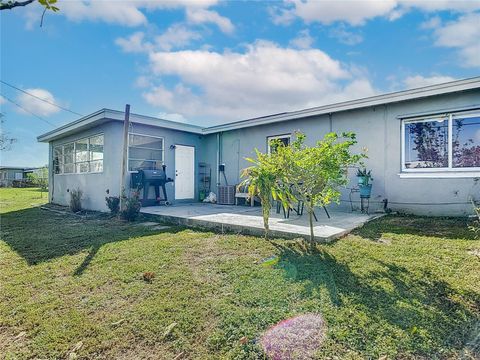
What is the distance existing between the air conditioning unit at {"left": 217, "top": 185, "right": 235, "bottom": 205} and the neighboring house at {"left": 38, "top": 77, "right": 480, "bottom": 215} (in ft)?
1.72

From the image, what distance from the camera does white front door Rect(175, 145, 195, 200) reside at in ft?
33.0

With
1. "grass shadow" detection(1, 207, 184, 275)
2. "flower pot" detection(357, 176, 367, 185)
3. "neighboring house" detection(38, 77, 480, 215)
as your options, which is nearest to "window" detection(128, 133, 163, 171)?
"neighboring house" detection(38, 77, 480, 215)

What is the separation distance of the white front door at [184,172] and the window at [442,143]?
6958 millimetres

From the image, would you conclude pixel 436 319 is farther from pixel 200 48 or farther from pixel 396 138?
pixel 200 48

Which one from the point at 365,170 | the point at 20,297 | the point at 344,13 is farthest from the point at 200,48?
the point at 20,297

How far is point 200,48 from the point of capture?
825 cm

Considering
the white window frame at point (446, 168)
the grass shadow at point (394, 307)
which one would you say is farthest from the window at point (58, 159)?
the white window frame at point (446, 168)

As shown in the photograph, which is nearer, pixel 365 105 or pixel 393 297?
pixel 393 297

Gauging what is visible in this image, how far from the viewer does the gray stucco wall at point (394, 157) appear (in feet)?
18.9

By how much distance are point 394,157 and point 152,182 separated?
688 centimetres

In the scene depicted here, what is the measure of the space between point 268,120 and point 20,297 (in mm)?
7204

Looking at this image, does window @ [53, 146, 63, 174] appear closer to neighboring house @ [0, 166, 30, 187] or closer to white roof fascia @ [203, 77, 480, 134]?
white roof fascia @ [203, 77, 480, 134]

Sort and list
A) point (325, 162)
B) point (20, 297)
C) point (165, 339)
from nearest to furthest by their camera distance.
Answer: point (165, 339), point (20, 297), point (325, 162)

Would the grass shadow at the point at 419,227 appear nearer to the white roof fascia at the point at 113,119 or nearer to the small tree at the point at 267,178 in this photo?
the small tree at the point at 267,178
